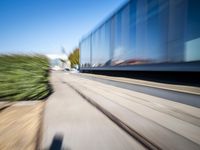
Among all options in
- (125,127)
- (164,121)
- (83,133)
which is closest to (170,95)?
(164,121)

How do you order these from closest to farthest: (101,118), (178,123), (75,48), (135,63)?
(178,123) → (101,118) → (135,63) → (75,48)

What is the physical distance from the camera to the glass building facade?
8086 millimetres

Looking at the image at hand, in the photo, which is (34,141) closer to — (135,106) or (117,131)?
(117,131)

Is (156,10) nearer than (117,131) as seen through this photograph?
No

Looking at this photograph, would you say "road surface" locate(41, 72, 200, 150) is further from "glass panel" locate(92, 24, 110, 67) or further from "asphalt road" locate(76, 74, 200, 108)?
"glass panel" locate(92, 24, 110, 67)

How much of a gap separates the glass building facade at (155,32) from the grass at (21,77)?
4980 mm

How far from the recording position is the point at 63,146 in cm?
354

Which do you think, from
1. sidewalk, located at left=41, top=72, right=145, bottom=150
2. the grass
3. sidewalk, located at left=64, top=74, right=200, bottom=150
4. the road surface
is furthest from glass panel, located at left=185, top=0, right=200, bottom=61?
the grass

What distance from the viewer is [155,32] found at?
10562 millimetres

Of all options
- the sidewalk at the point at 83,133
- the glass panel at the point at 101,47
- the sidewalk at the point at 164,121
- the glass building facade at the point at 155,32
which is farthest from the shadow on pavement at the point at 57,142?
the glass panel at the point at 101,47

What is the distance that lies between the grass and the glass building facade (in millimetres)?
4980

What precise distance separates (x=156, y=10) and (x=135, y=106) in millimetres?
5340

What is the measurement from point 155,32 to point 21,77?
621 cm

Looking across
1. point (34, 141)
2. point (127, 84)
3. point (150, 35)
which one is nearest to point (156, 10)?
point (150, 35)
